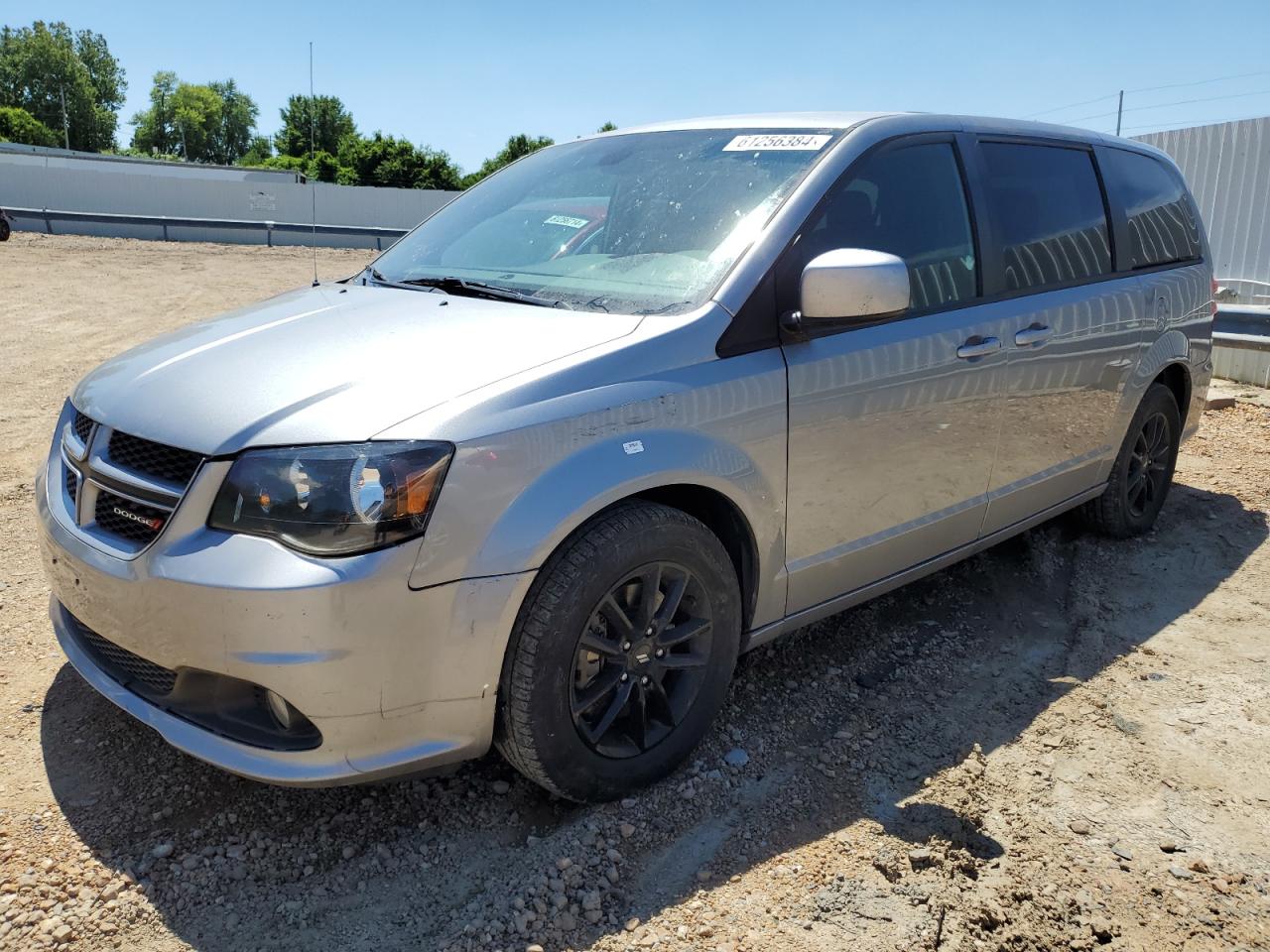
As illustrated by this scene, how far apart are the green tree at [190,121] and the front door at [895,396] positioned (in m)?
120

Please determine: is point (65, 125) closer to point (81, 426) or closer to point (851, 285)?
point (81, 426)

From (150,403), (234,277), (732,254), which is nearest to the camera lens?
(150,403)

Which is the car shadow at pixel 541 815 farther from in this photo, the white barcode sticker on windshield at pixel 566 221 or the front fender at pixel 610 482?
the white barcode sticker on windshield at pixel 566 221

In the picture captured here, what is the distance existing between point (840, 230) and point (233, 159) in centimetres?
12939

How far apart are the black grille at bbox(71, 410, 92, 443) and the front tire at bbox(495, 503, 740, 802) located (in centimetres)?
136

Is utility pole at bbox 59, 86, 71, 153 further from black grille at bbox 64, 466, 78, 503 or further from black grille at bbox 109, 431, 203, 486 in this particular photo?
black grille at bbox 109, 431, 203, 486

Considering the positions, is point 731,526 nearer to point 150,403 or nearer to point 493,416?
point 493,416

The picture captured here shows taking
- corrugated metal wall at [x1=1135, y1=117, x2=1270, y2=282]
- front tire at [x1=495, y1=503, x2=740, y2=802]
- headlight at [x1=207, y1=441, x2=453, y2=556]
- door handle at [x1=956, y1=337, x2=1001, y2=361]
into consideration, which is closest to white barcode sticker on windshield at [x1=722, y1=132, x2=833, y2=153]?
door handle at [x1=956, y1=337, x2=1001, y2=361]

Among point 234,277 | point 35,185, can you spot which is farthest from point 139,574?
point 35,185

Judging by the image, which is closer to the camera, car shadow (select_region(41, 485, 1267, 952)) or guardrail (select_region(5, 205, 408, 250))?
car shadow (select_region(41, 485, 1267, 952))

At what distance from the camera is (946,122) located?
3689mm

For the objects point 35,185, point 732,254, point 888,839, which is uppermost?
point 35,185

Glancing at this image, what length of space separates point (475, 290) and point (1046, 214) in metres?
2.37

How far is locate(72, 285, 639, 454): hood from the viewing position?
236cm
